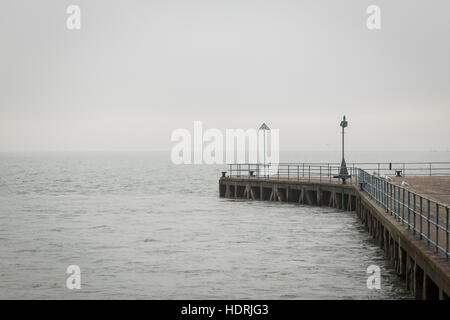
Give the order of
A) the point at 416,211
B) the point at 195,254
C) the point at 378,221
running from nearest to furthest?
the point at 416,211, the point at 378,221, the point at 195,254

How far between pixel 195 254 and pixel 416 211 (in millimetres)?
9139

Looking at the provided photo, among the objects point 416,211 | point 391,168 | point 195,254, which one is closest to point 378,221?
point 416,211

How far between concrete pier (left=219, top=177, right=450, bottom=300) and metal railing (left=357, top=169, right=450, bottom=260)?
24 centimetres

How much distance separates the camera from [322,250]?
2644 cm

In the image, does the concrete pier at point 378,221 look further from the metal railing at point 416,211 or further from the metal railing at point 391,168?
the metal railing at point 391,168

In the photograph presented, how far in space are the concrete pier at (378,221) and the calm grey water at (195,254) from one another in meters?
0.77

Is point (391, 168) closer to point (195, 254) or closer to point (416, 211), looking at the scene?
point (195, 254)

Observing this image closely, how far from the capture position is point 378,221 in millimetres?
25156

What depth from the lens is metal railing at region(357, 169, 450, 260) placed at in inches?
596

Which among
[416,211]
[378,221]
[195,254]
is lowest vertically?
[195,254]

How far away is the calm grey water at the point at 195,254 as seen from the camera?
63.9 ft

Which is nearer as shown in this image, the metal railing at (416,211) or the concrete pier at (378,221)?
the concrete pier at (378,221)

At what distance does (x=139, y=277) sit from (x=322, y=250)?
344 inches

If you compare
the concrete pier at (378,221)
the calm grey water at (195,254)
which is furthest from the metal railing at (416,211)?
the calm grey water at (195,254)
